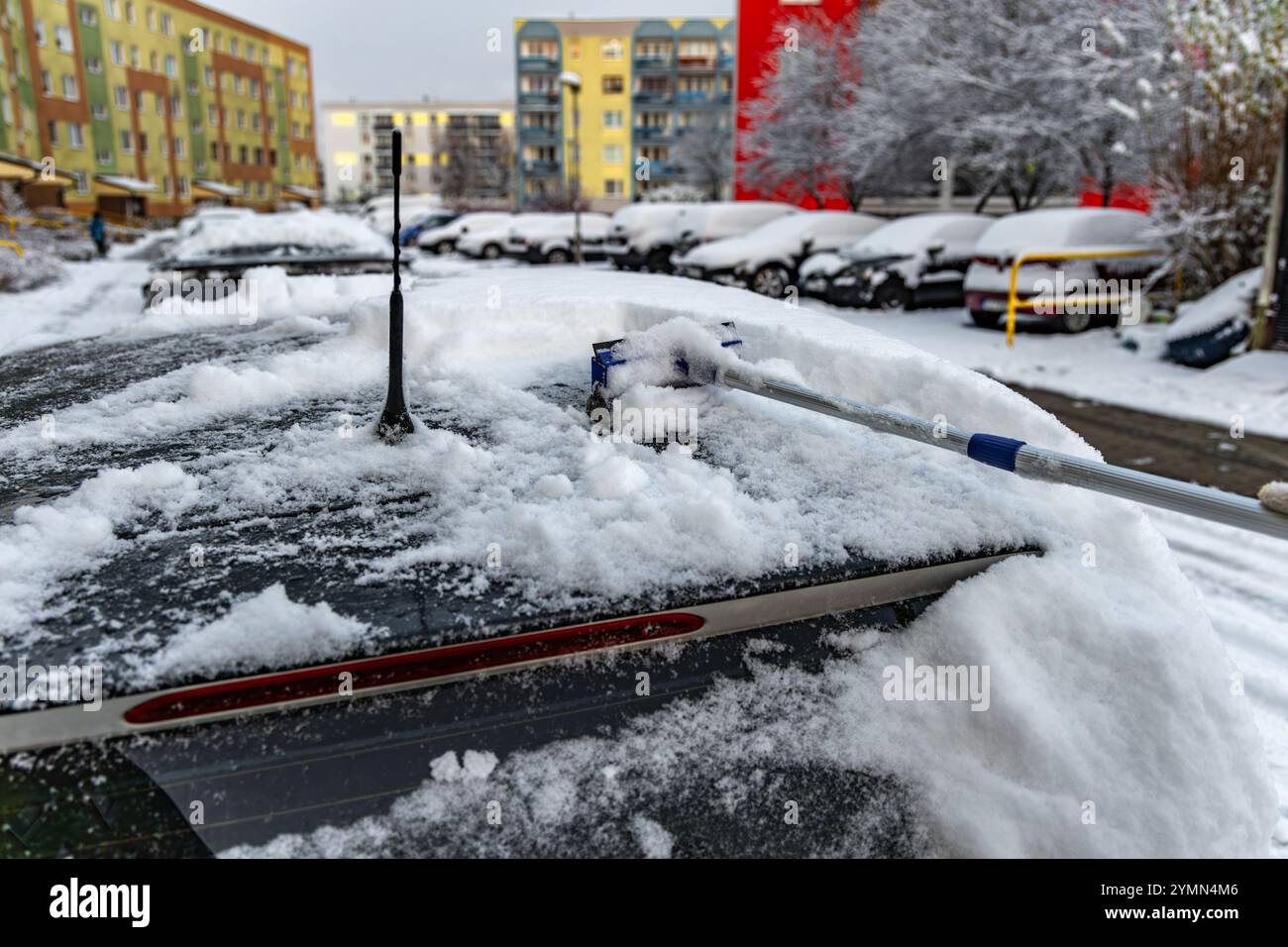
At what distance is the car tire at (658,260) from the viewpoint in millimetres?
21062

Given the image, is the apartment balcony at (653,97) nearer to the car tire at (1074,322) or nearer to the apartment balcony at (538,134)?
the apartment balcony at (538,134)

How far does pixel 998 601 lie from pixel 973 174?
24.2m

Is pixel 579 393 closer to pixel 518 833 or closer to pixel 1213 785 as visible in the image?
pixel 518 833

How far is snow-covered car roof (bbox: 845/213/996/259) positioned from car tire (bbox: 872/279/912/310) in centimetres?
58

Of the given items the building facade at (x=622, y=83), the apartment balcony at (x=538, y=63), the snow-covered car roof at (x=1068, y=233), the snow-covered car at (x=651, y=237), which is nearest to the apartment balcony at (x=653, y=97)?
the building facade at (x=622, y=83)

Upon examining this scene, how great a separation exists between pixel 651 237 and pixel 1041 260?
34.5 ft

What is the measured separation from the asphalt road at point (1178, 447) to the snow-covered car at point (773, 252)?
8.71 metres

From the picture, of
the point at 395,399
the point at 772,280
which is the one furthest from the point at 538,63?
the point at 395,399

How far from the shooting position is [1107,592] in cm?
170

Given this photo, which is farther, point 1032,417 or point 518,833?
point 1032,417

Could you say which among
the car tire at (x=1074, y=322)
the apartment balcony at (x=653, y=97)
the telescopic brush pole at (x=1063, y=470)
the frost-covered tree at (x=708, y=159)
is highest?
the apartment balcony at (x=653, y=97)

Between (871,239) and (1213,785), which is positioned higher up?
(871,239)
